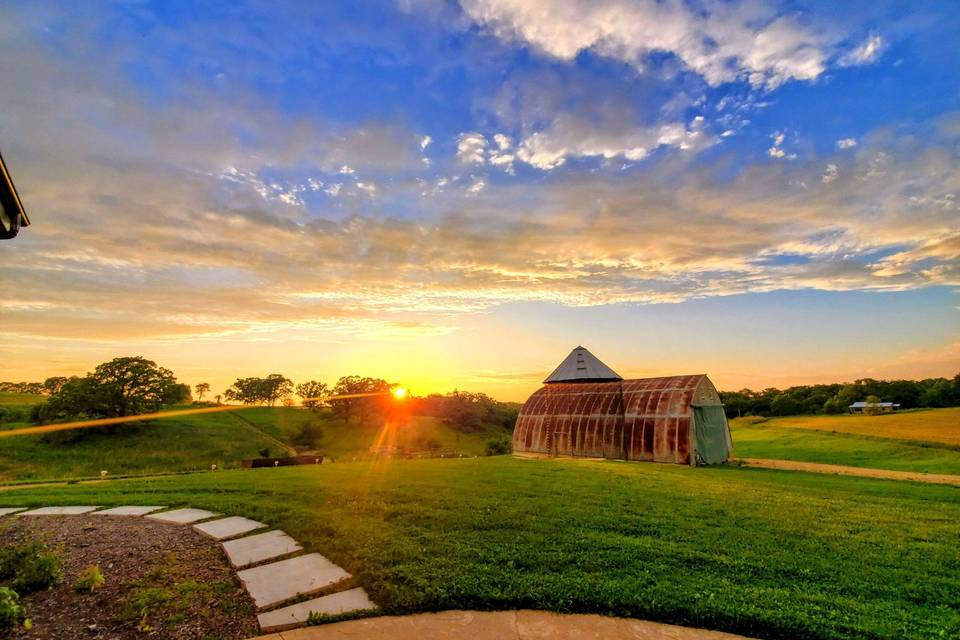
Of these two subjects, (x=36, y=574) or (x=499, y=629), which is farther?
(x=36, y=574)

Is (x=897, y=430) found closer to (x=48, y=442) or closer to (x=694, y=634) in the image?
(x=694, y=634)

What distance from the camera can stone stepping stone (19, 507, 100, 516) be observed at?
326 inches

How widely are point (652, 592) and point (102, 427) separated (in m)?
52.1

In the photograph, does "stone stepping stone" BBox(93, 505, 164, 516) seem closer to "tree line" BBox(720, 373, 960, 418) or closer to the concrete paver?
the concrete paver

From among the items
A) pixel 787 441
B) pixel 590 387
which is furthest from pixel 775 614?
pixel 787 441

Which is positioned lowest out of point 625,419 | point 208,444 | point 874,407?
point 208,444

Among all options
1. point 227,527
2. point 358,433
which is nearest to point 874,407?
point 358,433

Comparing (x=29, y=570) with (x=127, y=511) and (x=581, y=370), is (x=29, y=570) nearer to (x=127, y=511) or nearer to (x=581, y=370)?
(x=127, y=511)

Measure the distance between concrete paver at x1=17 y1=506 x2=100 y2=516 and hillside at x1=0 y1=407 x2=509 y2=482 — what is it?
765 inches

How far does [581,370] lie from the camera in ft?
102

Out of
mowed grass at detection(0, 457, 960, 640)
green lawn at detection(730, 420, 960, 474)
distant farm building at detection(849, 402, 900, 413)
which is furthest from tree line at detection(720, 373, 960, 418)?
mowed grass at detection(0, 457, 960, 640)

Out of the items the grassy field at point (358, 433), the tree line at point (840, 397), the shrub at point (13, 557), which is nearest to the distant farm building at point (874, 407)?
the tree line at point (840, 397)

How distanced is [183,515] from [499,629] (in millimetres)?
6845

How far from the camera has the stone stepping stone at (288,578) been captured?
4.29m
